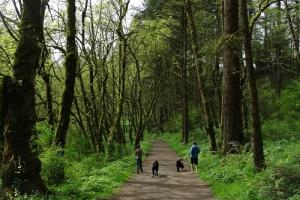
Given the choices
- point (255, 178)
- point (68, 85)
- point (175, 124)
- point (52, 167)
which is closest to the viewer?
point (255, 178)

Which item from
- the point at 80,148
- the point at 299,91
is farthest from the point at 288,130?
the point at 80,148

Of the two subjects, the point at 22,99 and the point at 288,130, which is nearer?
the point at 22,99

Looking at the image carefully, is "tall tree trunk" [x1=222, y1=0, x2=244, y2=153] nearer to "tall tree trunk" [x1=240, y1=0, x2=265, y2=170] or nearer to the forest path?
the forest path

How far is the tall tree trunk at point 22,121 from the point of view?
12.2 meters

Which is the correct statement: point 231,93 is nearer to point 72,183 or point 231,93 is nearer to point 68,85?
point 68,85

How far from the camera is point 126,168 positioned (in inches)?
950

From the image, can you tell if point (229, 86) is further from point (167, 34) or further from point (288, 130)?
point (167, 34)

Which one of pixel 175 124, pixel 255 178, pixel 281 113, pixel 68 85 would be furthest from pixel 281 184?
pixel 175 124

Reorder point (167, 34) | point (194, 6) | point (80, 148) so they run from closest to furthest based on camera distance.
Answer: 1. point (80, 148)
2. point (194, 6)
3. point (167, 34)

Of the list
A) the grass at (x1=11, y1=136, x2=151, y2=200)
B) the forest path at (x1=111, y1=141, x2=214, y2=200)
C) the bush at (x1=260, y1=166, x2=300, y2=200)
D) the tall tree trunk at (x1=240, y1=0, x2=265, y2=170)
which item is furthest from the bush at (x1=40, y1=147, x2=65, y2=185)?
the bush at (x1=260, y1=166, x2=300, y2=200)

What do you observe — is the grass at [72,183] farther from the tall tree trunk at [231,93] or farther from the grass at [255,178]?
the tall tree trunk at [231,93]

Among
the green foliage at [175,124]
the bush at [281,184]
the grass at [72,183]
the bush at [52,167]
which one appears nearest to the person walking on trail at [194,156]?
the grass at [72,183]

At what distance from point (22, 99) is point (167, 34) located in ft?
109

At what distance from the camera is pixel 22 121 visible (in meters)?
12.5
